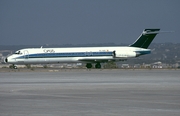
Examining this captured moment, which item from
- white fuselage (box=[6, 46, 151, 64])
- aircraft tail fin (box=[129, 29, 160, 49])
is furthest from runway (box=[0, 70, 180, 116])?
aircraft tail fin (box=[129, 29, 160, 49])

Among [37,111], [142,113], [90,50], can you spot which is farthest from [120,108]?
[90,50]

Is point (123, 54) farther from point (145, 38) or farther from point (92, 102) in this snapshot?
point (92, 102)

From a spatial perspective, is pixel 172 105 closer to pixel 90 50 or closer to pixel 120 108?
pixel 120 108

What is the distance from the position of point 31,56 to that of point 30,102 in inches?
1792

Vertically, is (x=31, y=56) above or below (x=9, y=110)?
above

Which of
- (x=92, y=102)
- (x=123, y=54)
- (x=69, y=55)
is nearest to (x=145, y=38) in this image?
(x=123, y=54)

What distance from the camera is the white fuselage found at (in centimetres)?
6400

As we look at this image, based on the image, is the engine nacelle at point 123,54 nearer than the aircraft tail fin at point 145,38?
Yes

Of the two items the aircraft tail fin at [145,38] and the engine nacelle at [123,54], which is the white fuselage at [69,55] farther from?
the aircraft tail fin at [145,38]

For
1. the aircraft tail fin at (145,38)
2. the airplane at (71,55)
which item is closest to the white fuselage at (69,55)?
the airplane at (71,55)

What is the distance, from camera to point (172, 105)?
58.2 ft

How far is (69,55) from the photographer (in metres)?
64.3

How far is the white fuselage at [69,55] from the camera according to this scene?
64000 mm

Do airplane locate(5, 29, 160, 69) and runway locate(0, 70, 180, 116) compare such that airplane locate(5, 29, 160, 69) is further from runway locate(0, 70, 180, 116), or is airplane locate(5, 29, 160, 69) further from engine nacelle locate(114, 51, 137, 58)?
runway locate(0, 70, 180, 116)
